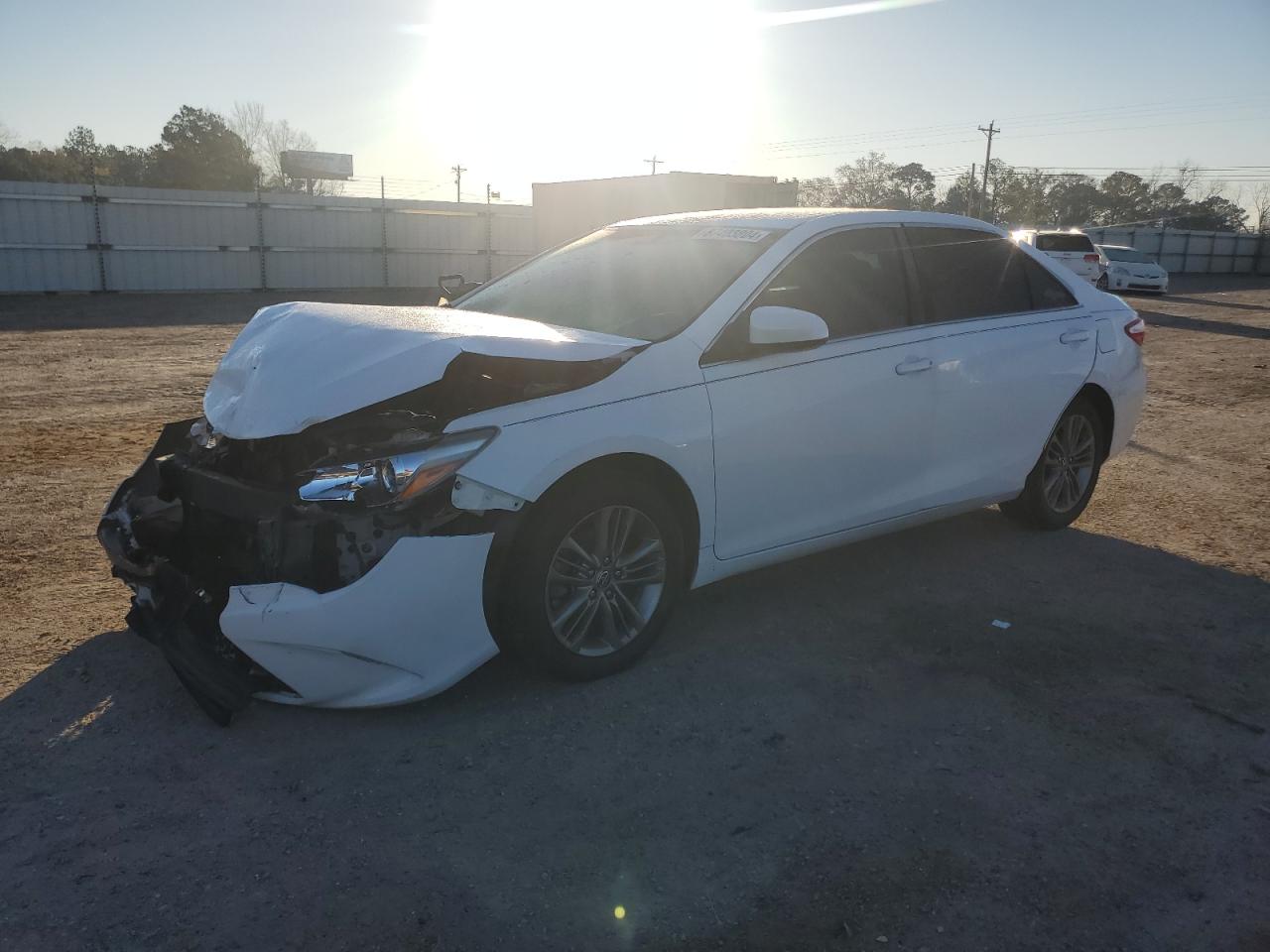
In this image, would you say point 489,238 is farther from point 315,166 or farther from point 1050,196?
point 1050,196

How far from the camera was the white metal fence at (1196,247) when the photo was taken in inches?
1822

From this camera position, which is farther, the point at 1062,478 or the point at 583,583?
the point at 1062,478

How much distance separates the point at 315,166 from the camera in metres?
52.8

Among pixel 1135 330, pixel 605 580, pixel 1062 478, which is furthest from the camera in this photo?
pixel 1135 330

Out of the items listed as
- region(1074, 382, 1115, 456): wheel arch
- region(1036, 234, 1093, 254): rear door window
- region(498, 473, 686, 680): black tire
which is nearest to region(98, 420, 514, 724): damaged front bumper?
region(498, 473, 686, 680): black tire

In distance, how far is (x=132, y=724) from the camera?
340cm

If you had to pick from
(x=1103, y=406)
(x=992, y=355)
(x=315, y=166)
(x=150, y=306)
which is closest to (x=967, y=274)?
(x=992, y=355)

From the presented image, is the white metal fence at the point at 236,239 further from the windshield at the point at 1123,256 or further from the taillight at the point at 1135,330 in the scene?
the taillight at the point at 1135,330

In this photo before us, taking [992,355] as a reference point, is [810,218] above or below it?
above

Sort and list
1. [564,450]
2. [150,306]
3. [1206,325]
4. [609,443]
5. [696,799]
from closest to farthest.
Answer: [696,799]
[564,450]
[609,443]
[1206,325]
[150,306]

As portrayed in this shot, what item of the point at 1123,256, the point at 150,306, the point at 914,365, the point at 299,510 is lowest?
the point at 150,306

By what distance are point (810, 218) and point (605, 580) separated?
1961mm

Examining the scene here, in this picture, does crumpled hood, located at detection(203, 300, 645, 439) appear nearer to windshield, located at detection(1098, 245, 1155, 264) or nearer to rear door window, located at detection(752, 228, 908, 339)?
rear door window, located at detection(752, 228, 908, 339)

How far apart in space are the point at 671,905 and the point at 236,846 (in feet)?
3.93
